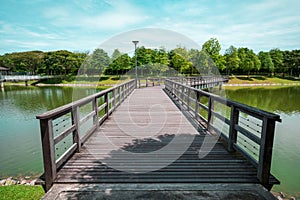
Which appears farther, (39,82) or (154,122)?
(39,82)

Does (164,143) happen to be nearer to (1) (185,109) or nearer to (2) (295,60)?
(1) (185,109)

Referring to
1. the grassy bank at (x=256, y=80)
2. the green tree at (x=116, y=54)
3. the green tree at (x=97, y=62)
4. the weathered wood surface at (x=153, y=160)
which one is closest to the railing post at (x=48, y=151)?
the weathered wood surface at (x=153, y=160)

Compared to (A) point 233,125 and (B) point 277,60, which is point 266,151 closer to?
(A) point 233,125

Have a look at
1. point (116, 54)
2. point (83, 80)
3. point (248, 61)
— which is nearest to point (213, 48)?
point (248, 61)

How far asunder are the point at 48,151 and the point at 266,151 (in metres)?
2.52

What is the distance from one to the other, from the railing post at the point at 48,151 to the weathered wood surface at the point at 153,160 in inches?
A: 4.2

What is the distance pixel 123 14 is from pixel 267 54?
52463 millimetres

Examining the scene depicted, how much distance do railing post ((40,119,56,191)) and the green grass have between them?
2119 millimetres

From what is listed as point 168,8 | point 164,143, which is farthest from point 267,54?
point 164,143

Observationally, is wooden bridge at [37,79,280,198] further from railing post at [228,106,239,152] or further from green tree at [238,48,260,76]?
green tree at [238,48,260,76]

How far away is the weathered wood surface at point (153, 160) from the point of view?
2473 mm

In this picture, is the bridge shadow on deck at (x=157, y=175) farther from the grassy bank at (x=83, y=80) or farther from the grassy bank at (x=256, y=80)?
the grassy bank at (x=256, y=80)

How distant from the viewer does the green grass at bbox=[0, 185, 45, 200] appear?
397cm

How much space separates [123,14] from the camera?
9898 mm
